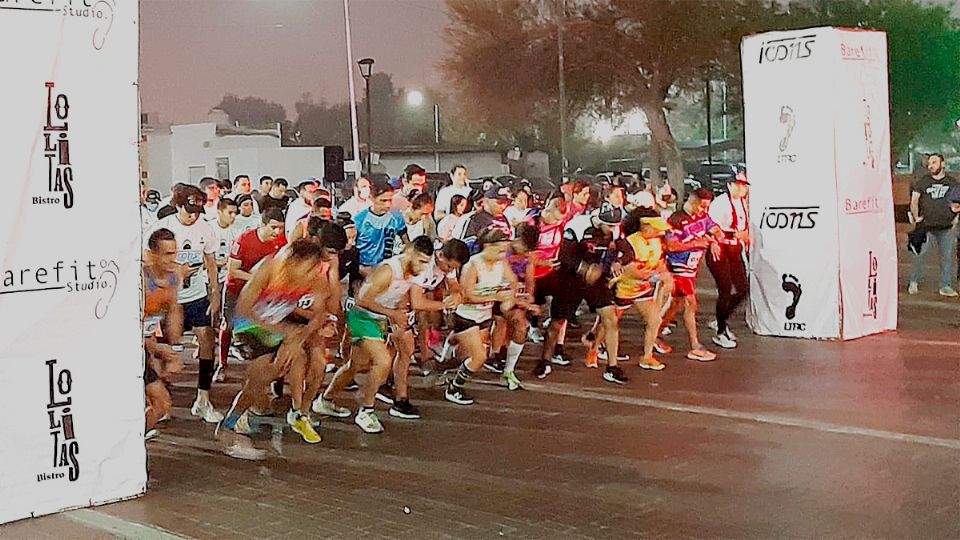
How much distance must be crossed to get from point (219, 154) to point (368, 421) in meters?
6.88

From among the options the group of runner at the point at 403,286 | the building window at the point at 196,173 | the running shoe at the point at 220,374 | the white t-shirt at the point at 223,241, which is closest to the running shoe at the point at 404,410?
the group of runner at the point at 403,286

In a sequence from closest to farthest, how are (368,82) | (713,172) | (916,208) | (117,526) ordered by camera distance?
(117,526), (916,208), (368,82), (713,172)

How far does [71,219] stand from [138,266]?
0.45m

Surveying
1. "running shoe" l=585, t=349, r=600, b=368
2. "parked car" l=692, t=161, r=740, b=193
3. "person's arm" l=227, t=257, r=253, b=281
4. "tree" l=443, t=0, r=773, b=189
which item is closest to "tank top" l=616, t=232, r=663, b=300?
"running shoe" l=585, t=349, r=600, b=368

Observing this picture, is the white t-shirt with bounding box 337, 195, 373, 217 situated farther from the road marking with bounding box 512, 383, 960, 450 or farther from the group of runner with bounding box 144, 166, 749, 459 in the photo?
the road marking with bounding box 512, 383, 960, 450

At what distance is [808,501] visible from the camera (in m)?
5.97

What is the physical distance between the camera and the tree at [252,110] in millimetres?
14781

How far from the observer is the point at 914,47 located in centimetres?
2294

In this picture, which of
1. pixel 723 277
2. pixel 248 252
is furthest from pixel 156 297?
pixel 723 277

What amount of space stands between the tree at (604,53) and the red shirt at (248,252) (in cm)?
1224

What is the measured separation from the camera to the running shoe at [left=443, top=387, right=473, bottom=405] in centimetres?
895

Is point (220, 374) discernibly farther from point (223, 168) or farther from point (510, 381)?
point (223, 168)

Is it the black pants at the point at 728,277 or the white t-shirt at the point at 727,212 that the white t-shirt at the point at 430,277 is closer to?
the black pants at the point at 728,277

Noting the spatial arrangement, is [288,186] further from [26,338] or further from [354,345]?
[26,338]
